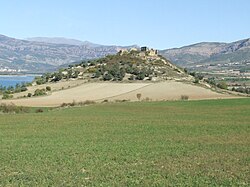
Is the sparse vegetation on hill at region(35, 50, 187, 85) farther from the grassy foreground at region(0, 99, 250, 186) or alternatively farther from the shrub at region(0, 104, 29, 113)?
the grassy foreground at region(0, 99, 250, 186)

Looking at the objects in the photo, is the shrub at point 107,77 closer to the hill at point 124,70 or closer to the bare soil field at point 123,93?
the hill at point 124,70

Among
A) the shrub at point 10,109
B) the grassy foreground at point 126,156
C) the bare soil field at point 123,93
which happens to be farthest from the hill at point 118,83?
the grassy foreground at point 126,156

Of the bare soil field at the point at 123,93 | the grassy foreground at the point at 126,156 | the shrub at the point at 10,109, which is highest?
the grassy foreground at the point at 126,156

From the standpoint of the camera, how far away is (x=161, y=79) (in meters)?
136

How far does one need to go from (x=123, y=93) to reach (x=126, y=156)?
84.8 m

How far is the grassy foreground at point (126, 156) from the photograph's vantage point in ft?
70.8

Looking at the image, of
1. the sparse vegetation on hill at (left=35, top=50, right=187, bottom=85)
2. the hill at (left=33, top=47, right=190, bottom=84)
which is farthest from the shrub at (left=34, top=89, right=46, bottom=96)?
the sparse vegetation on hill at (left=35, top=50, right=187, bottom=85)

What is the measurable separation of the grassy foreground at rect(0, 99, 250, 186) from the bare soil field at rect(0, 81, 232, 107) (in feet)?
178

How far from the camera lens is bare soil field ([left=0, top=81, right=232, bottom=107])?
102938mm

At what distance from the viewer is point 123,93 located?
113 meters

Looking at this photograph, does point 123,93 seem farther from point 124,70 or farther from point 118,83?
point 124,70

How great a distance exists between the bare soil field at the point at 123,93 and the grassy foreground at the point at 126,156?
178 ft

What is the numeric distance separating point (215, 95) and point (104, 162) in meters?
87.4

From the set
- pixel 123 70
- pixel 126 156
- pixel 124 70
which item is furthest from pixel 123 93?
pixel 126 156
